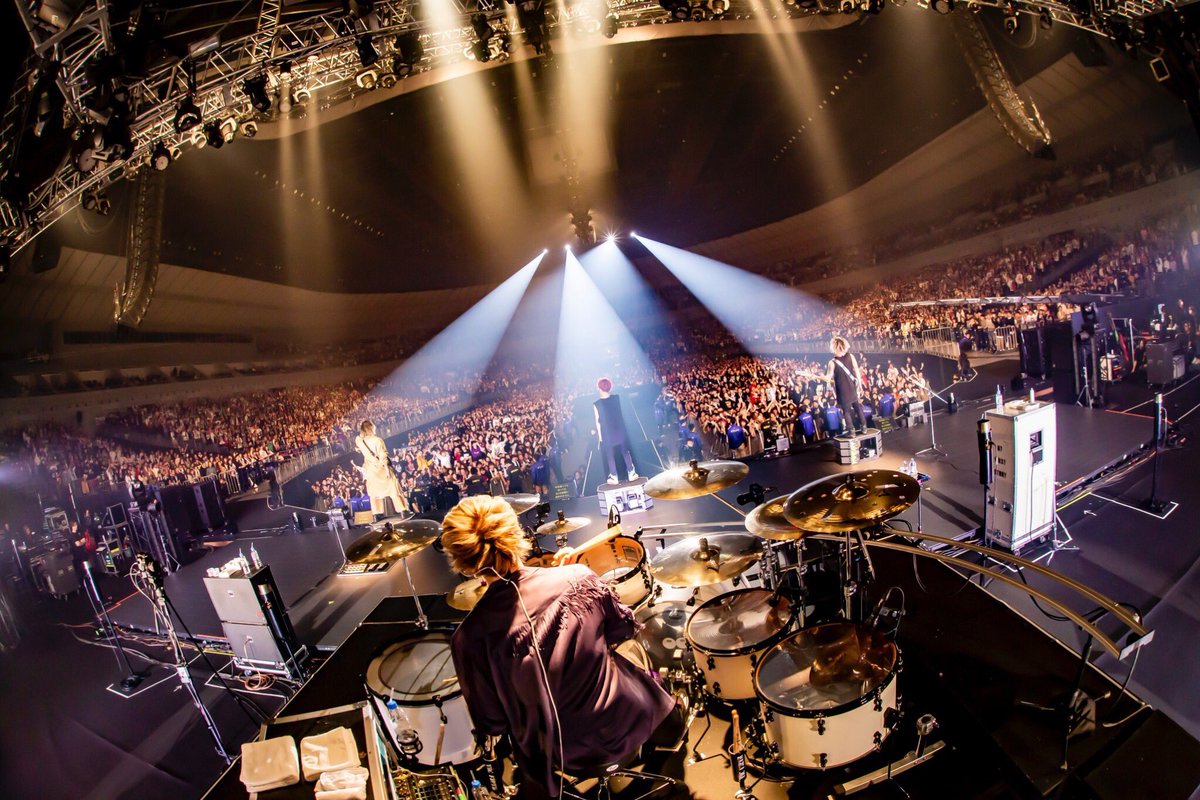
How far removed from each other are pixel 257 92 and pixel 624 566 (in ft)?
17.6

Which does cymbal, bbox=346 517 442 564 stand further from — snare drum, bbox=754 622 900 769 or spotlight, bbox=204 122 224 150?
spotlight, bbox=204 122 224 150

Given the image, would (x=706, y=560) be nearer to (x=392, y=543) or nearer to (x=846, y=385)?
(x=392, y=543)

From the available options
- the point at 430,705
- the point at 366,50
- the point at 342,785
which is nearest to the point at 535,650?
the point at 342,785

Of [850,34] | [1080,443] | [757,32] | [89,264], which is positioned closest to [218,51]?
[89,264]

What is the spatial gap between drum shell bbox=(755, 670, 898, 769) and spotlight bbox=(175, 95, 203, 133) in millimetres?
6445

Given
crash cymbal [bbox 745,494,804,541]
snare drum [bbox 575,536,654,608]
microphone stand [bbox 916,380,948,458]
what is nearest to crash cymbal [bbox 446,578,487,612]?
snare drum [bbox 575,536,654,608]

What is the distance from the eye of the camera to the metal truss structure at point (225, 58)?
4523 mm

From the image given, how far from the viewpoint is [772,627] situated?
8.12 ft

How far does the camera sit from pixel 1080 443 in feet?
18.5

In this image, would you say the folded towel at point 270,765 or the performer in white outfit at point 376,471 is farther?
the performer in white outfit at point 376,471

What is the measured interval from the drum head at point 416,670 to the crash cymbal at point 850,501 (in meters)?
1.63

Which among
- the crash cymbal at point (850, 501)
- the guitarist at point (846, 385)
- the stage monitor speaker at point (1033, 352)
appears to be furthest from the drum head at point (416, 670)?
the stage monitor speaker at point (1033, 352)

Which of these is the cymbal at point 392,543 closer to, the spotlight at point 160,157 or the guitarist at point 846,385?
the spotlight at point 160,157

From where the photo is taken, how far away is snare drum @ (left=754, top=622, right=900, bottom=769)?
2014mm
